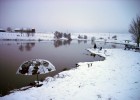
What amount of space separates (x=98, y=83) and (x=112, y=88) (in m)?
1.66

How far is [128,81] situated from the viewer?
12.0 metres

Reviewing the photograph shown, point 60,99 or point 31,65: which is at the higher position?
point 31,65

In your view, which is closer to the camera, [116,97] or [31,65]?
[116,97]

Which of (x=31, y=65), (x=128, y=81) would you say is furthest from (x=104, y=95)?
(x=31, y=65)

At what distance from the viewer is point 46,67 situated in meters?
12.4

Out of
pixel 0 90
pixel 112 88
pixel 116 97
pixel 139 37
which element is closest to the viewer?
pixel 116 97

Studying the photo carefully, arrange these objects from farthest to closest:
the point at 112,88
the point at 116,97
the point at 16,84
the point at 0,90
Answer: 1. the point at 16,84
2. the point at 0,90
3. the point at 112,88
4. the point at 116,97

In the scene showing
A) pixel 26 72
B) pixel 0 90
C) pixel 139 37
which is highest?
pixel 139 37

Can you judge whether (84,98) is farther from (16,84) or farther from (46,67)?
(16,84)

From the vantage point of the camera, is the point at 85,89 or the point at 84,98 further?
the point at 85,89

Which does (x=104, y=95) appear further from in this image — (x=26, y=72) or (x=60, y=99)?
(x=26, y=72)

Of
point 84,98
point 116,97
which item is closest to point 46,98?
point 84,98

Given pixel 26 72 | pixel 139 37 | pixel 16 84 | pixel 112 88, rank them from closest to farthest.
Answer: pixel 112 88 < pixel 26 72 < pixel 16 84 < pixel 139 37

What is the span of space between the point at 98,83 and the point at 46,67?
5123mm
